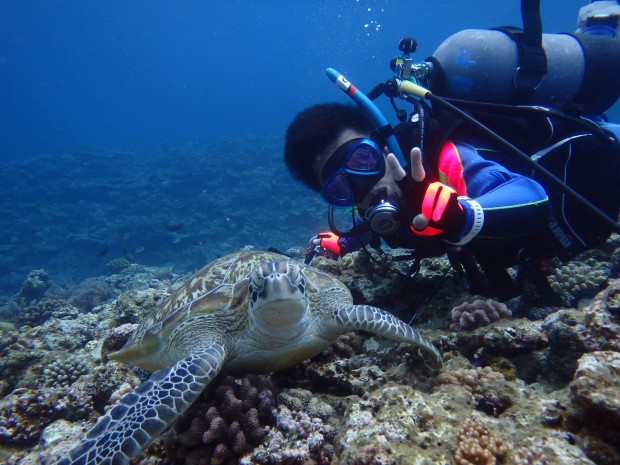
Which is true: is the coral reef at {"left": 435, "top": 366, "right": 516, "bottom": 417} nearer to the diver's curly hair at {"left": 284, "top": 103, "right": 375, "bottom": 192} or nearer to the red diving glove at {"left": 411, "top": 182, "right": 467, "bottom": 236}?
the red diving glove at {"left": 411, "top": 182, "right": 467, "bottom": 236}

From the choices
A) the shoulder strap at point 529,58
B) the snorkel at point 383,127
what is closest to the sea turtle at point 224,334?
the snorkel at point 383,127

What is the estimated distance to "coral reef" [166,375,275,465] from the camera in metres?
2.06

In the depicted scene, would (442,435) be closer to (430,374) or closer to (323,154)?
(430,374)

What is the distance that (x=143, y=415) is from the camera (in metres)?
1.96

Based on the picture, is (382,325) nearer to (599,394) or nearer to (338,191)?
(599,394)

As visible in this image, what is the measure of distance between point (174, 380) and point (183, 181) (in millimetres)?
24930

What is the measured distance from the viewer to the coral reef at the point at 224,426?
206 centimetres

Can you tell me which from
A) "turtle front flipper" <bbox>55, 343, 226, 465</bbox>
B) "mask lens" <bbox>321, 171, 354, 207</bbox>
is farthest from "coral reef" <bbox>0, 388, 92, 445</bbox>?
"mask lens" <bbox>321, 171, 354, 207</bbox>

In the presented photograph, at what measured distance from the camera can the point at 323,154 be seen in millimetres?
3617

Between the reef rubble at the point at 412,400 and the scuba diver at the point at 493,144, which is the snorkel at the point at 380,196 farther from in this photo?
the reef rubble at the point at 412,400

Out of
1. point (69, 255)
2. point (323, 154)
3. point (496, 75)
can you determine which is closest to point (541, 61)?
point (496, 75)

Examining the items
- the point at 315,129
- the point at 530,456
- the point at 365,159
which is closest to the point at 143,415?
the point at 530,456

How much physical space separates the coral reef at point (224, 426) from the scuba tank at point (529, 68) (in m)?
3.42

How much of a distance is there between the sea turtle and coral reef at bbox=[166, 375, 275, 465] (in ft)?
0.66
